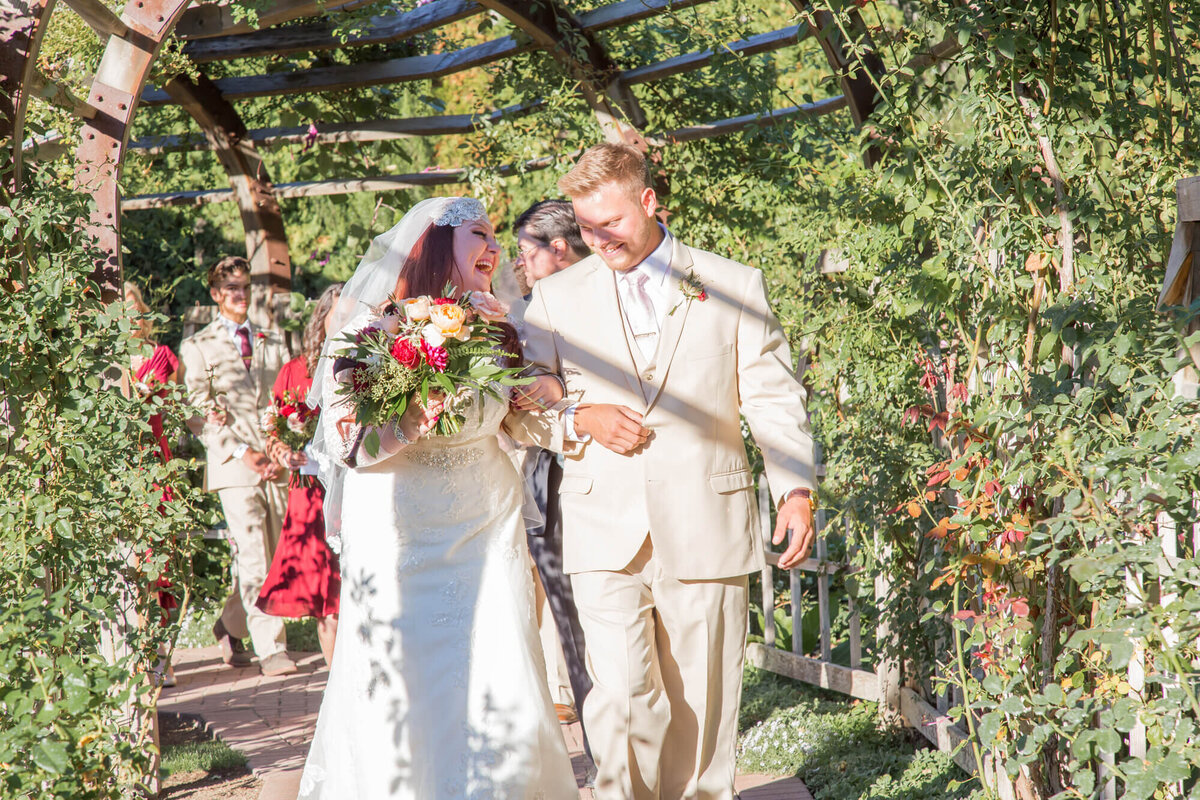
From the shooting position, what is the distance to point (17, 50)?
140 inches

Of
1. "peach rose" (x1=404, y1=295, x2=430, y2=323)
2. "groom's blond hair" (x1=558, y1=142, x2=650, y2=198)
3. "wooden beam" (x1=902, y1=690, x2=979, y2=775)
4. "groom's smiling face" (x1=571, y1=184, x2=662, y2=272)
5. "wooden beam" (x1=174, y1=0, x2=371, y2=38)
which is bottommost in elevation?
"wooden beam" (x1=902, y1=690, x2=979, y2=775)

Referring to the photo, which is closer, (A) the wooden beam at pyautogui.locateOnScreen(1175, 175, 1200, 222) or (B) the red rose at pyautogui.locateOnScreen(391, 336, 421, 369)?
(A) the wooden beam at pyautogui.locateOnScreen(1175, 175, 1200, 222)

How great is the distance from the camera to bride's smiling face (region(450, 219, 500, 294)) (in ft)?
11.5

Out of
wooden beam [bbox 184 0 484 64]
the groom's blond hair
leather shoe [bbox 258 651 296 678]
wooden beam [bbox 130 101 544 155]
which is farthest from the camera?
wooden beam [bbox 130 101 544 155]

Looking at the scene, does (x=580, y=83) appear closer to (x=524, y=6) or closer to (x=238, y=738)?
(x=524, y=6)

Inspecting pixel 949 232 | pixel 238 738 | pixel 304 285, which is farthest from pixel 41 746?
pixel 304 285

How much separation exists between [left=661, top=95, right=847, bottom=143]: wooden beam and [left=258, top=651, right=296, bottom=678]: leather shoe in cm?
379

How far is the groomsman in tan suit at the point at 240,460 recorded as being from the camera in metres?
6.76

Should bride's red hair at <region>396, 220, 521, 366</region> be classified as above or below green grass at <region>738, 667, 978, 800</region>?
above

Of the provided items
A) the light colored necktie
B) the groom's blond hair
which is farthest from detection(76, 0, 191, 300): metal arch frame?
the light colored necktie

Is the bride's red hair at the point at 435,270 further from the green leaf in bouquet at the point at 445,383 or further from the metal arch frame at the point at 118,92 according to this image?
the metal arch frame at the point at 118,92

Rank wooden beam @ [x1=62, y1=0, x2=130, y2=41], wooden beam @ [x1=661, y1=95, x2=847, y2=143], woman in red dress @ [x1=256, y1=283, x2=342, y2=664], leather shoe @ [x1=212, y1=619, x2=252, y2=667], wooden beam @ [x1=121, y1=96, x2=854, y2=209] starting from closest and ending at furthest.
→ wooden beam @ [x1=62, y1=0, x2=130, y2=41] < woman in red dress @ [x1=256, y1=283, x2=342, y2=664] < wooden beam @ [x1=661, y1=95, x2=847, y2=143] < leather shoe @ [x1=212, y1=619, x2=252, y2=667] < wooden beam @ [x1=121, y1=96, x2=854, y2=209]

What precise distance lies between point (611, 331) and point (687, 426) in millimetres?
362

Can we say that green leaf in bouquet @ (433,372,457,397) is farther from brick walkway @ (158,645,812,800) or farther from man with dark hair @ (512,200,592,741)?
brick walkway @ (158,645,812,800)
